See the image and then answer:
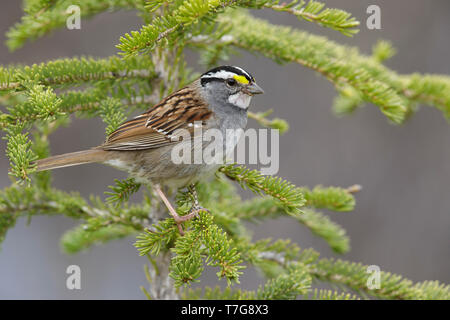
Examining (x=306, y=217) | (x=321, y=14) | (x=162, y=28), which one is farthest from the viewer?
(x=306, y=217)

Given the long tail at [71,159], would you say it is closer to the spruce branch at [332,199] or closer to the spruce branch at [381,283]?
the spruce branch at [332,199]

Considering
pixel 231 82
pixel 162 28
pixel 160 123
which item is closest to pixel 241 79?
pixel 231 82

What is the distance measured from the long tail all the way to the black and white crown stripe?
2.28ft

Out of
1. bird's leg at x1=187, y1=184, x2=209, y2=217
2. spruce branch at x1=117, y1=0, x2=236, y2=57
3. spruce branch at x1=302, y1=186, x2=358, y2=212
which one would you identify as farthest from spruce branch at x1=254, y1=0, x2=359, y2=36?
bird's leg at x1=187, y1=184, x2=209, y2=217

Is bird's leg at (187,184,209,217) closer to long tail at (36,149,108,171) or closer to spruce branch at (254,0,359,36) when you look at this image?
long tail at (36,149,108,171)

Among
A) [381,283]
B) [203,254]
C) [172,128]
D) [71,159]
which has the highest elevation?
[172,128]

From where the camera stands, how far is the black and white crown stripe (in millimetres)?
2652

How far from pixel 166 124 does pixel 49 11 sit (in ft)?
2.78

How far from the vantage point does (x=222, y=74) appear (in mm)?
2703

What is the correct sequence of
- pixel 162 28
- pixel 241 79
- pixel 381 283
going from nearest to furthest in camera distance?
1. pixel 162 28
2. pixel 381 283
3. pixel 241 79

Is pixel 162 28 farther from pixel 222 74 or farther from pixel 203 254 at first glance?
pixel 203 254

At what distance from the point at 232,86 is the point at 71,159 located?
992 mm
